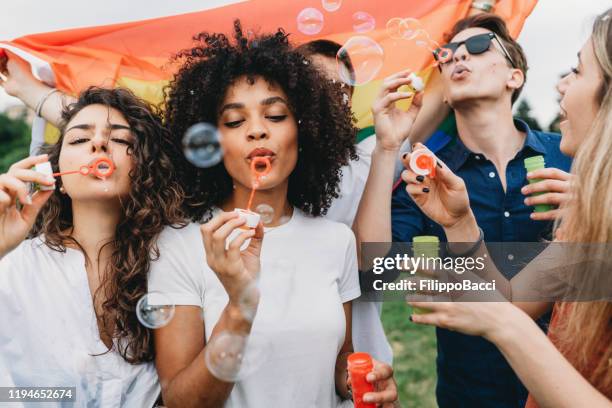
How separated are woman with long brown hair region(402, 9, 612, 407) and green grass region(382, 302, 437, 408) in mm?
2438

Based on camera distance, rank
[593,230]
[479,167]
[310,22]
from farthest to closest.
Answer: [310,22], [479,167], [593,230]

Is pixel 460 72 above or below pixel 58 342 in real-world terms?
above

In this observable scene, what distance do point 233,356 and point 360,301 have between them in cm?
76

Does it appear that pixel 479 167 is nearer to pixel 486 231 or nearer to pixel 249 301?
pixel 486 231

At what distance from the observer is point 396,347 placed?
5.11 m

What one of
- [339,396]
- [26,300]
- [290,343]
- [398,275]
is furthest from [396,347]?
[26,300]

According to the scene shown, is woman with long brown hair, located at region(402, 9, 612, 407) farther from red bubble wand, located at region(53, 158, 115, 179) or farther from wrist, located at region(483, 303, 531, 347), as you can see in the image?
red bubble wand, located at region(53, 158, 115, 179)

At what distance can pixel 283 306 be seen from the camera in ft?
6.33

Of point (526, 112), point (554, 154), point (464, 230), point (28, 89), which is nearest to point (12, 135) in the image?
point (526, 112)

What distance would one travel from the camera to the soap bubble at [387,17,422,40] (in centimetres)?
313

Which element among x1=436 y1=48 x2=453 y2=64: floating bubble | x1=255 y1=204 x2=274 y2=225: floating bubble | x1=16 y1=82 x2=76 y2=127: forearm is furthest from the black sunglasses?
x1=16 y1=82 x2=76 y2=127: forearm

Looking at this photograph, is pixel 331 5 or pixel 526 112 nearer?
pixel 331 5

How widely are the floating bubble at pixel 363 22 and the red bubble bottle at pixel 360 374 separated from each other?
1.94 m

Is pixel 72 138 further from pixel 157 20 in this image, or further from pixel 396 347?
pixel 396 347
